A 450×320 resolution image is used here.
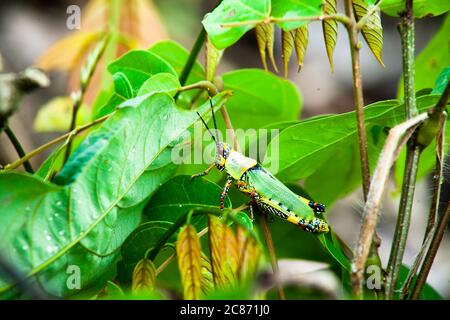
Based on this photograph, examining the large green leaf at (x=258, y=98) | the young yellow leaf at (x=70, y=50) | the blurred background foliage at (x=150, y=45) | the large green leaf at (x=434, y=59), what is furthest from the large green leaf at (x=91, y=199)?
the young yellow leaf at (x=70, y=50)

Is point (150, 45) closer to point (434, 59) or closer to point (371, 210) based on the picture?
point (434, 59)

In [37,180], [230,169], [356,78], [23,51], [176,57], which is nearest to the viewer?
[37,180]

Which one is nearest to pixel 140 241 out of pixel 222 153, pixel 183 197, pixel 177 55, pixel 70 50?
pixel 183 197

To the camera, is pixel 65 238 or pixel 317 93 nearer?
pixel 65 238
